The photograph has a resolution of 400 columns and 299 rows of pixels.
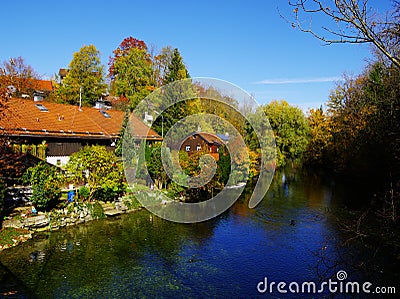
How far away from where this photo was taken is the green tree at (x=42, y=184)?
1437 centimetres

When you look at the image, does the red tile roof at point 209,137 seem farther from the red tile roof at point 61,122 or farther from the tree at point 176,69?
the red tile roof at point 61,122

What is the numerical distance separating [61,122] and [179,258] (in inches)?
541

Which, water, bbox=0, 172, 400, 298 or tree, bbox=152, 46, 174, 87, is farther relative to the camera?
tree, bbox=152, 46, 174, 87

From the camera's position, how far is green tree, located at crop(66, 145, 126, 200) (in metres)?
17.1

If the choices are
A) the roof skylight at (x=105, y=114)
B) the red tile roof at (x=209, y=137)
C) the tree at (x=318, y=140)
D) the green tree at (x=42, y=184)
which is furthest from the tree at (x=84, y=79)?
the tree at (x=318, y=140)

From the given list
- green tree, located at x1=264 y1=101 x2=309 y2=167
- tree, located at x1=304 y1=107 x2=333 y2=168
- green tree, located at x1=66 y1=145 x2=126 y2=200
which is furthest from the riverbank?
tree, located at x1=304 y1=107 x2=333 y2=168

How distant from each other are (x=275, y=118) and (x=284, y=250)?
32.3 m

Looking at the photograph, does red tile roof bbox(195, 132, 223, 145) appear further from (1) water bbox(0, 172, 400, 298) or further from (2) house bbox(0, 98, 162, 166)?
(1) water bbox(0, 172, 400, 298)

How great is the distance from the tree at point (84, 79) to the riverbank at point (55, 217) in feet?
66.6

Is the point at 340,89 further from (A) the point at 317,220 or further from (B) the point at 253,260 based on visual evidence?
(B) the point at 253,260

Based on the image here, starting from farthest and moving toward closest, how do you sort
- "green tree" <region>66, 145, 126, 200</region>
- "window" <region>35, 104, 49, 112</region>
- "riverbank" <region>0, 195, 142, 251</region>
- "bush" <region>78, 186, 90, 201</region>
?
"window" <region>35, 104, 49, 112</region>, "green tree" <region>66, 145, 126, 200</region>, "bush" <region>78, 186, 90, 201</region>, "riverbank" <region>0, 195, 142, 251</region>

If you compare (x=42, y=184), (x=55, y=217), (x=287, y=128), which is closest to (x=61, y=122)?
(x=42, y=184)

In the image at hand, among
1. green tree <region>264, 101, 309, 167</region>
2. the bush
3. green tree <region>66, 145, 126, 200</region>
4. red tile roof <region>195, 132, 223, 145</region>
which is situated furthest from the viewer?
green tree <region>264, 101, 309, 167</region>

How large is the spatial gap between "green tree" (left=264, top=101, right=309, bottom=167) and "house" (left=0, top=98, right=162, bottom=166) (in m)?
21.2
